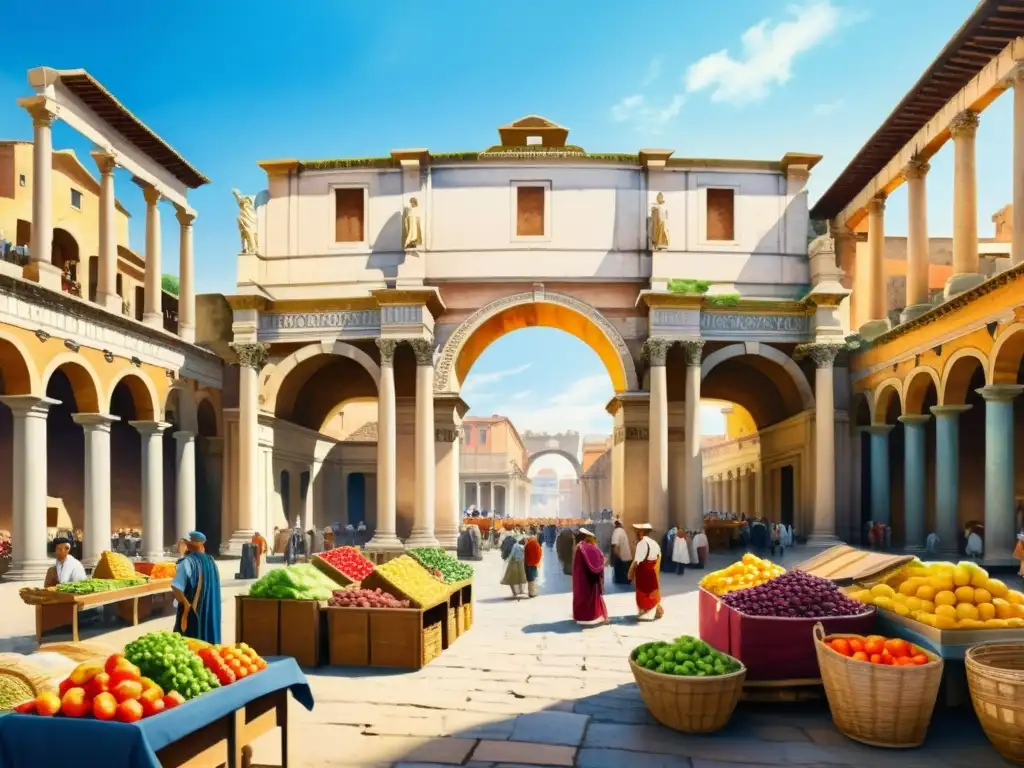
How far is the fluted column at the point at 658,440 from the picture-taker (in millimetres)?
22422

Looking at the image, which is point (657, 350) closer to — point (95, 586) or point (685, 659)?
point (95, 586)

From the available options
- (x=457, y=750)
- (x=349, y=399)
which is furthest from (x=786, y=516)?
(x=457, y=750)

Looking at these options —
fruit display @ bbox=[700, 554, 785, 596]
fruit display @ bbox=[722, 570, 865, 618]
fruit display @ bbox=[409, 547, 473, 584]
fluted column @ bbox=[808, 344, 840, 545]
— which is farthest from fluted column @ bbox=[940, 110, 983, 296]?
fruit display @ bbox=[409, 547, 473, 584]

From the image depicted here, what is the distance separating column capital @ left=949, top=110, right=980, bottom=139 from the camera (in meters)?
20.4

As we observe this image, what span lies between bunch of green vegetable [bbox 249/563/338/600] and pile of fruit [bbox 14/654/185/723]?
4662 millimetres

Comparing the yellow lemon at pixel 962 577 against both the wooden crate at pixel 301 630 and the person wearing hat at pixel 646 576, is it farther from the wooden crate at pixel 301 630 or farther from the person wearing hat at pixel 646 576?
the wooden crate at pixel 301 630

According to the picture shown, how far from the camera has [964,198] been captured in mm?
20406

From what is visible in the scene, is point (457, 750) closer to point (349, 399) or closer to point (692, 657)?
point (692, 657)

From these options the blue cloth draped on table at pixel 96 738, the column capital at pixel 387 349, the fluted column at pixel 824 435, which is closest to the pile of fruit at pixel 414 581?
the blue cloth draped on table at pixel 96 738

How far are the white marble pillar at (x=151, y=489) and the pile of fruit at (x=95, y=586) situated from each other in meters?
10.3

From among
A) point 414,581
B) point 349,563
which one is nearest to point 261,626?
point 414,581

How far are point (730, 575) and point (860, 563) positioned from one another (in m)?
1.53

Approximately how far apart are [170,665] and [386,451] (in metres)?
17.7

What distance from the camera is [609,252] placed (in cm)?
2459
